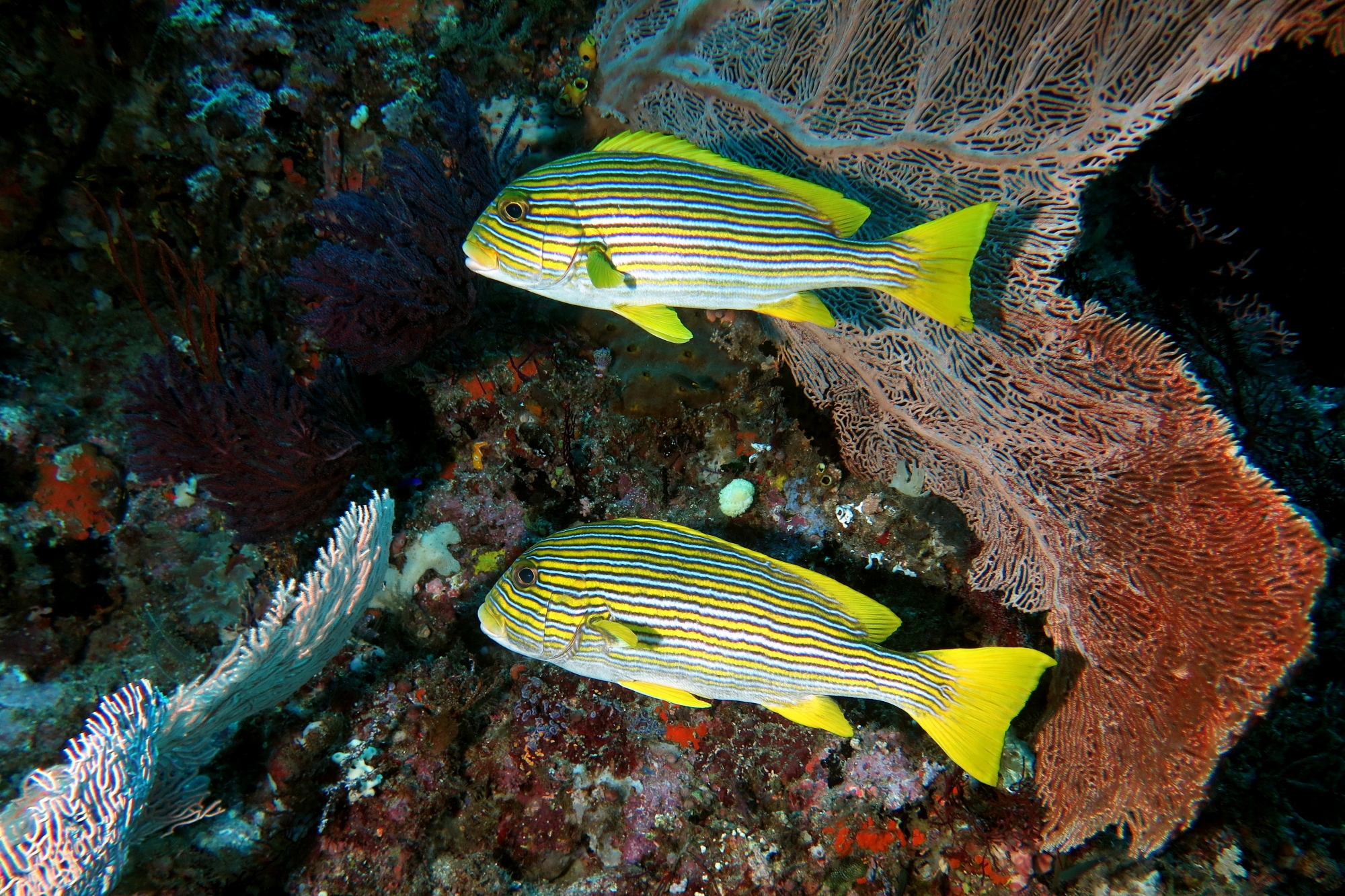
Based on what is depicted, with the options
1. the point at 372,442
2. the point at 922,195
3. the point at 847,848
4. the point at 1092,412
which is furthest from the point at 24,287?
the point at 1092,412

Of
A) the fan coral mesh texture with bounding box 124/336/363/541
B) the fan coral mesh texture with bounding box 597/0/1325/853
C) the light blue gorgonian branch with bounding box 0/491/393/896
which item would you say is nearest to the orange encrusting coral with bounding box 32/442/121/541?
the fan coral mesh texture with bounding box 124/336/363/541

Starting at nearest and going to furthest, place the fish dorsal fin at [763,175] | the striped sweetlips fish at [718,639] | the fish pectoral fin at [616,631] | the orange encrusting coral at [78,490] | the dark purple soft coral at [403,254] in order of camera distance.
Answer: the fish pectoral fin at [616,631] < the striped sweetlips fish at [718,639] < the fish dorsal fin at [763,175] < the dark purple soft coral at [403,254] < the orange encrusting coral at [78,490]

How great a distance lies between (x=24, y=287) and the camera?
3.93 m

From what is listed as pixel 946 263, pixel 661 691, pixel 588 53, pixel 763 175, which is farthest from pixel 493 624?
pixel 588 53

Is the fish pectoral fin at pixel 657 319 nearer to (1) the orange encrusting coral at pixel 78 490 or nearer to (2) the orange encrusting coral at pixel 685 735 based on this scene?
(2) the orange encrusting coral at pixel 685 735

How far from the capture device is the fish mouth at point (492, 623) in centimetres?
240

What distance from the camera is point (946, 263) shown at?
236 centimetres

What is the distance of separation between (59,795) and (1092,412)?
461 centimetres

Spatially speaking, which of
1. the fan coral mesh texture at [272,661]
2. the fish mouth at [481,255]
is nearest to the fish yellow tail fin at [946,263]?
the fish mouth at [481,255]

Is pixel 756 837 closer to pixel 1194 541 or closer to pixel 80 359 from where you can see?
pixel 1194 541

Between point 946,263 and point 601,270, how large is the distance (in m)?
1.44

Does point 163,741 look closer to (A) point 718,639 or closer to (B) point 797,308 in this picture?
(A) point 718,639

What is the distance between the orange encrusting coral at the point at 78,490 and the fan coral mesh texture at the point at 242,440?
0.42 m

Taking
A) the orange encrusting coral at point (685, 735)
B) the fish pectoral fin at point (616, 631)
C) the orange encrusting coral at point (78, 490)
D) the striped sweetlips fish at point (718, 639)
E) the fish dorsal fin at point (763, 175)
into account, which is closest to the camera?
the fish pectoral fin at point (616, 631)
